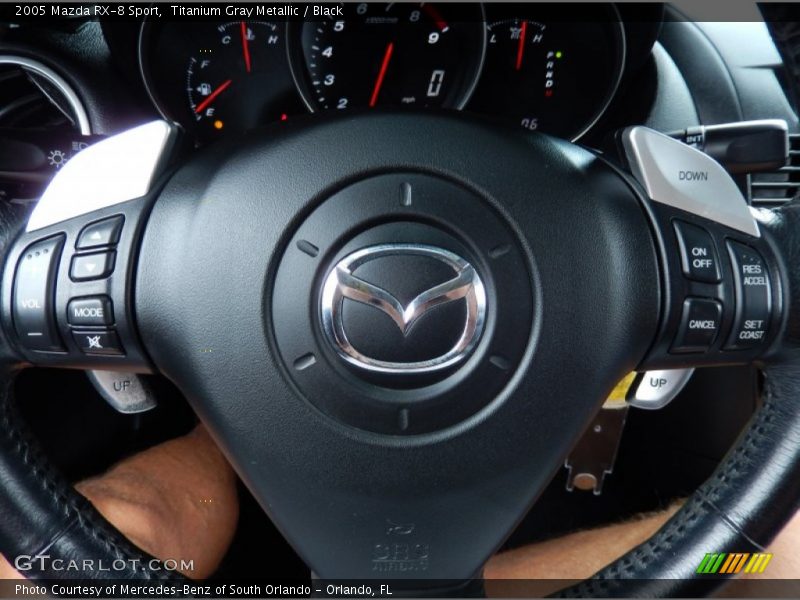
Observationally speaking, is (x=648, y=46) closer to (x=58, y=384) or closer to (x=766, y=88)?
(x=766, y=88)

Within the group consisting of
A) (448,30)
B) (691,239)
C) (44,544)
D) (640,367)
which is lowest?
(44,544)

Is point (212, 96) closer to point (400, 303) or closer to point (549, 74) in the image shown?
point (549, 74)

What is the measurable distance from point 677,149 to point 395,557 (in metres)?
0.47

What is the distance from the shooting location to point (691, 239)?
0.71 m

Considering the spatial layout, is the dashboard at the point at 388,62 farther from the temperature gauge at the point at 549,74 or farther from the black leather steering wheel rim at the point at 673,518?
the black leather steering wheel rim at the point at 673,518

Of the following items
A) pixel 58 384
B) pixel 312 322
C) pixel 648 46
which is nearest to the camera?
pixel 312 322

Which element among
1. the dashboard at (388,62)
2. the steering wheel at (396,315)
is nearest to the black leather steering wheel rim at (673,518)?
the steering wheel at (396,315)

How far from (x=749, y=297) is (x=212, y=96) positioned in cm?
103

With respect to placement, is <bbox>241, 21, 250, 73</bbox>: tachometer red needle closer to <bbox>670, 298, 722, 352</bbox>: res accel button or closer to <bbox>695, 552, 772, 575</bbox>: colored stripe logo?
<bbox>670, 298, 722, 352</bbox>: res accel button

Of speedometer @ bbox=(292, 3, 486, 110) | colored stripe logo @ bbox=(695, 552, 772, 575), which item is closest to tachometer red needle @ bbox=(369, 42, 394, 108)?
speedometer @ bbox=(292, 3, 486, 110)

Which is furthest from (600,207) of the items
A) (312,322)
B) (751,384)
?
(751,384)

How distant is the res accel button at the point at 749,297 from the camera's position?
722mm

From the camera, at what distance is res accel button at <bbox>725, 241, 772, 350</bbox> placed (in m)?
0.72

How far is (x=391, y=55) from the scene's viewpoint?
1406 mm
